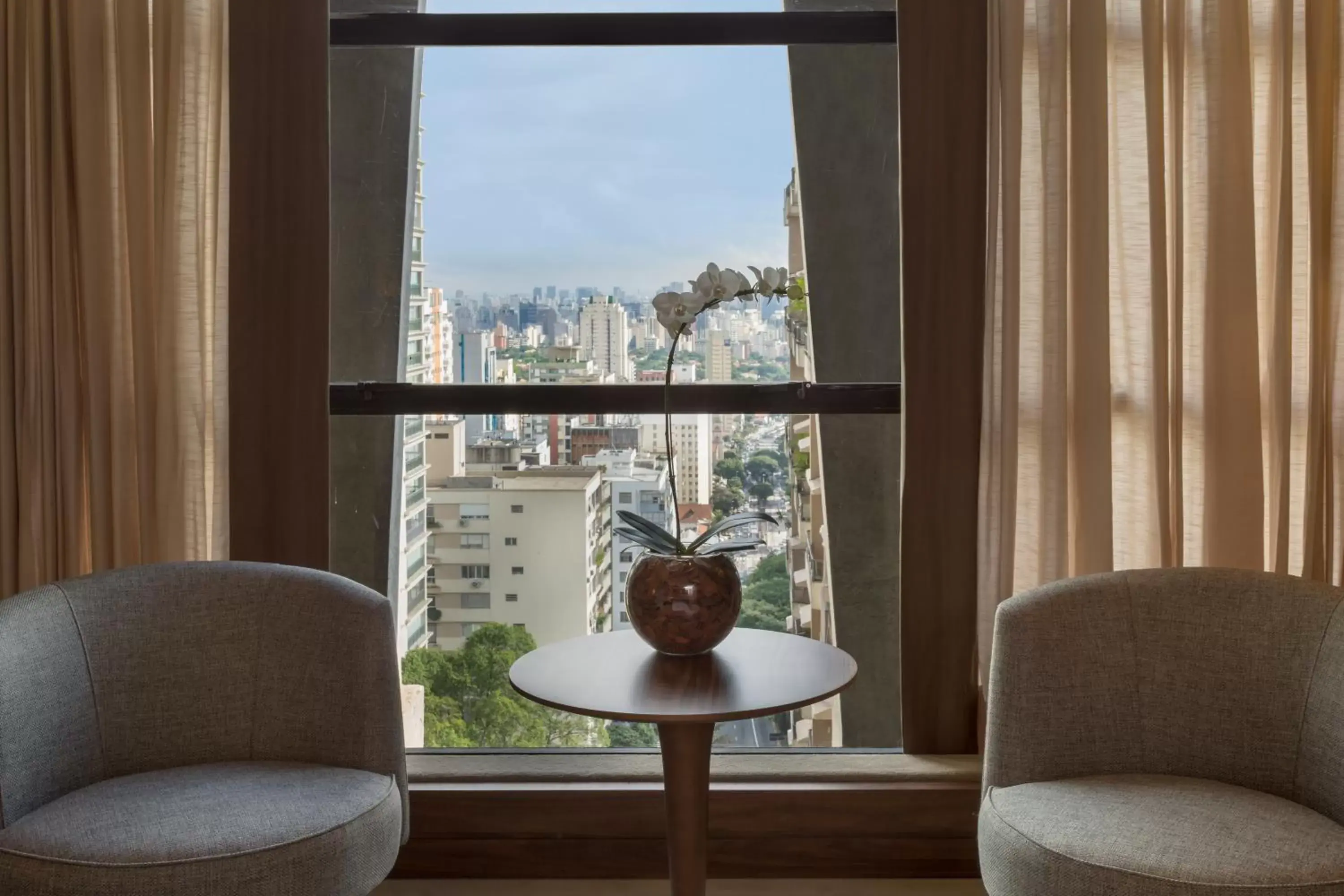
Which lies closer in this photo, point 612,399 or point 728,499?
point 612,399

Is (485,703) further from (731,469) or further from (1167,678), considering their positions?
(1167,678)

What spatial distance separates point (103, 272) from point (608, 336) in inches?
45.2

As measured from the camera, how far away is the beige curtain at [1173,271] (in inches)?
94.1

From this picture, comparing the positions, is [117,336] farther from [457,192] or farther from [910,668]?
[910,668]

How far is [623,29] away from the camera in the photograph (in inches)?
103

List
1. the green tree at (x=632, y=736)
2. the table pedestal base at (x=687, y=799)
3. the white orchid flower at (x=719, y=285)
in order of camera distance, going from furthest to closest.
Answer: the green tree at (x=632, y=736)
the white orchid flower at (x=719, y=285)
the table pedestal base at (x=687, y=799)

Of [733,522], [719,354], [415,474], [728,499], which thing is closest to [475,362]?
[415,474]

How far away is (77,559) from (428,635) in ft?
2.66

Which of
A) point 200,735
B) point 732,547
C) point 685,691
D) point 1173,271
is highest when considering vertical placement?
point 1173,271

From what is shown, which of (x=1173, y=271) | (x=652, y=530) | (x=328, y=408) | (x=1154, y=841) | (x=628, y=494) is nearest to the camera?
(x=1154, y=841)

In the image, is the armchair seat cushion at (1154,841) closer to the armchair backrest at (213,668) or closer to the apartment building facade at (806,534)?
the apartment building facade at (806,534)

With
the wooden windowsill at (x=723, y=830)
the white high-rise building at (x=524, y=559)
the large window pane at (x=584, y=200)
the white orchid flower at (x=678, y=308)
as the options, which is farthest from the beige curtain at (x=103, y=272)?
the white orchid flower at (x=678, y=308)

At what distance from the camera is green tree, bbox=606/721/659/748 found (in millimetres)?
2732

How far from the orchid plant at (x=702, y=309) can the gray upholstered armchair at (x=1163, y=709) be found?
21.7 inches
